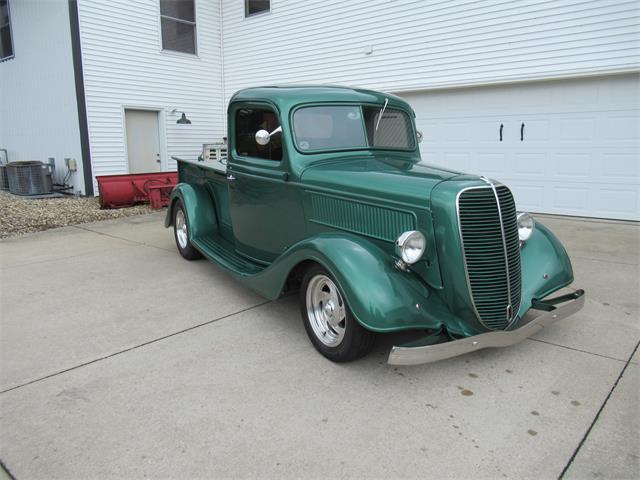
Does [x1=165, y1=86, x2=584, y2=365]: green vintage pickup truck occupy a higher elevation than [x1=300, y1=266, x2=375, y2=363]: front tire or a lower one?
higher

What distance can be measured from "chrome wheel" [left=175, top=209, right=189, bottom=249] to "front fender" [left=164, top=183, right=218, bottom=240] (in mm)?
365

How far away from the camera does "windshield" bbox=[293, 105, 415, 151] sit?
3.92 meters

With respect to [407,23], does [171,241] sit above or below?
below

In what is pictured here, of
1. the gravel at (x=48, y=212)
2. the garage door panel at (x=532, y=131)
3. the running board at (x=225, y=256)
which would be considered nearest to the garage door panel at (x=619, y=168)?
the garage door panel at (x=532, y=131)

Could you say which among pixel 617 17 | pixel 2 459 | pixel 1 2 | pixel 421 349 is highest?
pixel 1 2

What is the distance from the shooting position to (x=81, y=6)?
10.1m

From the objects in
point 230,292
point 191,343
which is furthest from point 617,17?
point 191,343

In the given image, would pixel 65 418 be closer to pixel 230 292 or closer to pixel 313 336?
pixel 313 336

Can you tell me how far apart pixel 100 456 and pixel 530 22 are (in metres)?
8.74

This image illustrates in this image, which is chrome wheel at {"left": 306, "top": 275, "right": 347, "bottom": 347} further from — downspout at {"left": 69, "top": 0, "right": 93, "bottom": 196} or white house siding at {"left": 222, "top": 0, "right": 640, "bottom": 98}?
downspout at {"left": 69, "top": 0, "right": 93, "bottom": 196}

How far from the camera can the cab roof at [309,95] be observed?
13.0 feet

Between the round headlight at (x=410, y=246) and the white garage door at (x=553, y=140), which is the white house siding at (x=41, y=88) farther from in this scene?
the round headlight at (x=410, y=246)

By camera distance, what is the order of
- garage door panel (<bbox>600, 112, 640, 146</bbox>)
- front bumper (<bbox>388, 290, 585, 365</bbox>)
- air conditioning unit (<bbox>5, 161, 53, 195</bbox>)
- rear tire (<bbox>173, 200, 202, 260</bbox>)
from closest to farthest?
front bumper (<bbox>388, 290, 585, 365</bbox>), rear tire (<bbox>173, 200, 202, 260</bbox>), garage door panel (<bbox>600, 112, 640, 146</bbox>), air conditioning unit (<bbox>5, 161, 53, 195</bbox>)

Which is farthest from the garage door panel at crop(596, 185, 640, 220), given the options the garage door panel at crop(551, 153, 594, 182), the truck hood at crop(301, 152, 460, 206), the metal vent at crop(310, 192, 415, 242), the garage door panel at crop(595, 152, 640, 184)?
the metal vent at crop(310, 192, 415, 242)
